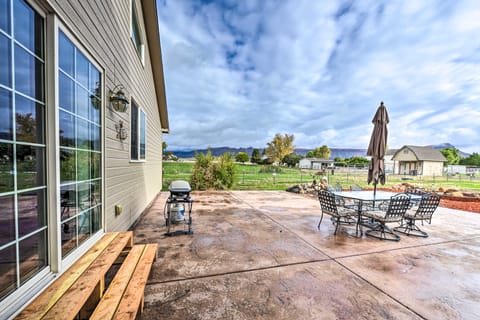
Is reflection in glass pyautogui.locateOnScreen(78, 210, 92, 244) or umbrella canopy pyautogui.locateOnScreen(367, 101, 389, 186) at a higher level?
umbrella canopy pyautogui.locateOnScreen(367, 101, 389, 186)

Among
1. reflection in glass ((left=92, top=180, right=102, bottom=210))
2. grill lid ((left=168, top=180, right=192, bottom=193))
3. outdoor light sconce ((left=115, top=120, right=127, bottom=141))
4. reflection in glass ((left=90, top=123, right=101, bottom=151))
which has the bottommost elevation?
grill lid ((left=168, top=180, right=192, bottom=193))

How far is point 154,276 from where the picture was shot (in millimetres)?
2521

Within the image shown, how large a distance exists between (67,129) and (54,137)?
342 millimetres

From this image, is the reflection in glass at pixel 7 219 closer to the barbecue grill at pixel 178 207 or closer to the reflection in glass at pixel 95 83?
the reflection in glass at pixel 95 83

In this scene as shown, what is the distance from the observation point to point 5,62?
1.18 meters

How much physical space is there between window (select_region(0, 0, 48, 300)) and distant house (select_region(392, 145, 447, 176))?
133 ft

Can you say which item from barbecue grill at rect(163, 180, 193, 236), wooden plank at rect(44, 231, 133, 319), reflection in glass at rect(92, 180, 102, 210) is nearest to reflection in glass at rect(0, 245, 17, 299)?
wooden plank at rect(44, 231, 133, 319)

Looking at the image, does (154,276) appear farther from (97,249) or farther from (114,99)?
(114,99)

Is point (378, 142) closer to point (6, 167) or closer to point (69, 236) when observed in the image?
point (69, 236)

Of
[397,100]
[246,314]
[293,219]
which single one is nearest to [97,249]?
[246,314]

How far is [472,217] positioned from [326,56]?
8.69 m

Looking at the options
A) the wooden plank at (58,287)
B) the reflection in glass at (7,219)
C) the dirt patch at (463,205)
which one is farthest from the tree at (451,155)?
the reflection in glass at (7,219)

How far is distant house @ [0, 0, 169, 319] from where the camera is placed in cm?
123

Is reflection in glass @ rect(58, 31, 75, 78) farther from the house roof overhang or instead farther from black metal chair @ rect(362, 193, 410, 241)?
black metal chair @ rect(362, 193, 410, 241)
